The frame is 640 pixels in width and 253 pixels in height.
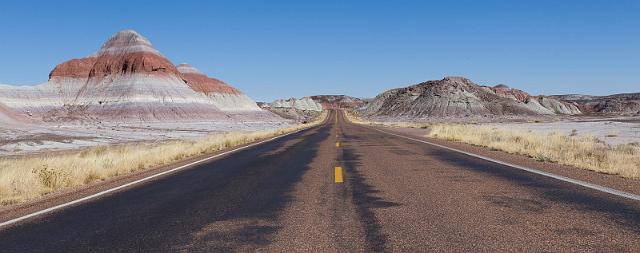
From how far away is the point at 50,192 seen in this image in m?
9.41

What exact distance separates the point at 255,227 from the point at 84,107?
282 feet

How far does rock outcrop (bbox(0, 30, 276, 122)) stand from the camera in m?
78.8

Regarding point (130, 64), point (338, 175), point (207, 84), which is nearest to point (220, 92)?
point (207, 84)

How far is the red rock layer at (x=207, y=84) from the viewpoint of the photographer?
121 metres

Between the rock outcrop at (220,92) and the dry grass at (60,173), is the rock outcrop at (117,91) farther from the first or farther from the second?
the dry grass at (60,173)

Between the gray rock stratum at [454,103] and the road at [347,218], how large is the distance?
10214 cm

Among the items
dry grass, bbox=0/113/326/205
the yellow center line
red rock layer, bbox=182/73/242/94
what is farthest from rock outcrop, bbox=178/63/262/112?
the yellow center line

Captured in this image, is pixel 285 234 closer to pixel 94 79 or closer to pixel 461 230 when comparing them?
pixel 461 230

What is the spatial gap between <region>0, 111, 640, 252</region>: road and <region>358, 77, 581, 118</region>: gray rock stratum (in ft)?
335

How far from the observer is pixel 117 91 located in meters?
84.9

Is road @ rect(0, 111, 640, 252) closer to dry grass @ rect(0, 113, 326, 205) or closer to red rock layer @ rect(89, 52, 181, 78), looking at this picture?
dry grass @ rect(0, 113, 326, 205)

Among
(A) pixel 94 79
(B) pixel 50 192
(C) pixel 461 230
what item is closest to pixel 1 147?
(B) pixel 50 192

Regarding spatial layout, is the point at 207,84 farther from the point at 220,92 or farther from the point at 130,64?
the point at 130,64

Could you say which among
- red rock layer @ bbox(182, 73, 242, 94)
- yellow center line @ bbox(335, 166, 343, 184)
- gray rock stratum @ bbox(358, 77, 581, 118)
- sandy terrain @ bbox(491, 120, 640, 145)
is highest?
red rock layer @ bbox(182, 73, 242, 94)
